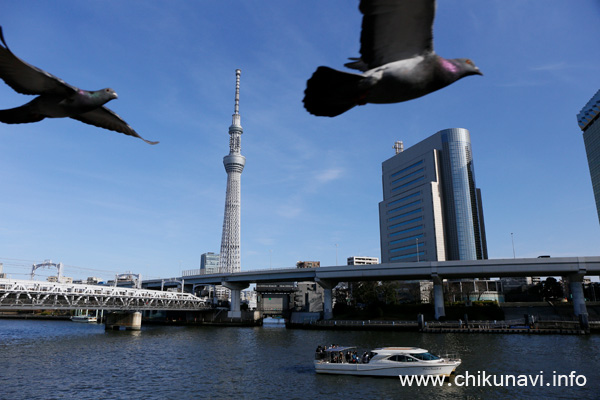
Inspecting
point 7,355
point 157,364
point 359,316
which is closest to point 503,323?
point 359,316

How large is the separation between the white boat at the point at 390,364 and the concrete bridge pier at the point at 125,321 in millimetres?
69133

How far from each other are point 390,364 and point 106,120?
36.3 meters

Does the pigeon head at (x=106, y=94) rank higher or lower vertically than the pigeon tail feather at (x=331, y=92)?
higher

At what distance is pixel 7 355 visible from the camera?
4703 cm

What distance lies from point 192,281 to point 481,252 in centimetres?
11374

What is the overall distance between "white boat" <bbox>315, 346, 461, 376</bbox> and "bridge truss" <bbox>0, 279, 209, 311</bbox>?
53.1 m

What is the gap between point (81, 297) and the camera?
81.9 metres

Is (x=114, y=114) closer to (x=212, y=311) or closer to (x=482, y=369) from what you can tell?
(x=482, y=369)

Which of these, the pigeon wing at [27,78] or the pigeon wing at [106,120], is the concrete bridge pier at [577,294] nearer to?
the pigeon wing at [106,120]

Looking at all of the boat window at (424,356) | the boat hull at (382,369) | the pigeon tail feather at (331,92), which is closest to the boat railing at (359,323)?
the boat window at (424,356)

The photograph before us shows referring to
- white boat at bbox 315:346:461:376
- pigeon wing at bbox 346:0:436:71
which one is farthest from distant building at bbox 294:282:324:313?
pigeon wing at bbox 346:0:436:71

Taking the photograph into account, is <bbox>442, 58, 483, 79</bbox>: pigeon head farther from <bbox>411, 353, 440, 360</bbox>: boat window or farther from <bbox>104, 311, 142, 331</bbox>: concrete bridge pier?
<bbox>104, 311, 142, 331</bbox>: concrete bridge pier

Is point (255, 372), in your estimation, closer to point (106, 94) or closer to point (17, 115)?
point (17, 115)

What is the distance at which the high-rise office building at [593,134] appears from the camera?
5763 inches
